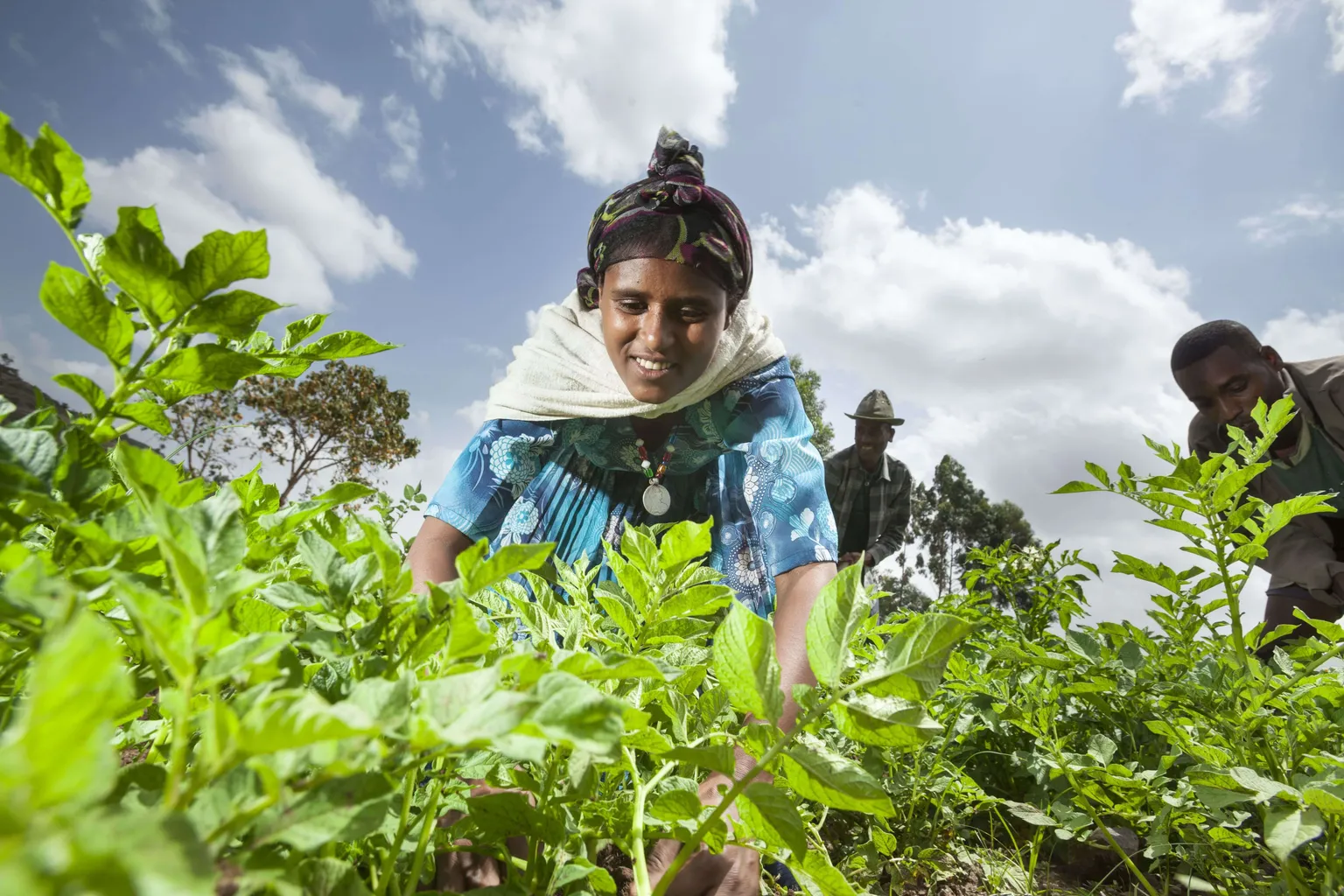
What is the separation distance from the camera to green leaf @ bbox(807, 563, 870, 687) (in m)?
0.46

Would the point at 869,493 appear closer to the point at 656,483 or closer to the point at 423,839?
the point at 656,483

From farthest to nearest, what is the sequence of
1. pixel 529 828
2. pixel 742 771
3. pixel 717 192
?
1. pixel 717 192
2. pixel 742 771
3. pixel 529 828

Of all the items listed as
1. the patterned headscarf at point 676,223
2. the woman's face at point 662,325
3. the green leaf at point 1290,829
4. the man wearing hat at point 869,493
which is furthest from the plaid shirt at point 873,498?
the green leaf at point 1290,829

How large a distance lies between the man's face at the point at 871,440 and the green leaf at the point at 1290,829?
742cm

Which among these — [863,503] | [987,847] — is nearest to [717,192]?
[987,847]

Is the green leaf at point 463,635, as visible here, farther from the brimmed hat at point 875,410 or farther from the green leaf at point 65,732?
the brimmed hat at point 875,410

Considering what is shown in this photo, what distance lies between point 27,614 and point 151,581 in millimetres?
68

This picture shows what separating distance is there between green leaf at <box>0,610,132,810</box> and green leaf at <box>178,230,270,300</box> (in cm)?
28

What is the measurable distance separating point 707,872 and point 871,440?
25.2 feet

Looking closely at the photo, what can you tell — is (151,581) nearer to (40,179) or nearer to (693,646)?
(40,179)

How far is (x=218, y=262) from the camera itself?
409mm

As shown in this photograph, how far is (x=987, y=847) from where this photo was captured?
1660 mm

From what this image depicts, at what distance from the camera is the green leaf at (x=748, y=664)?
0.46m

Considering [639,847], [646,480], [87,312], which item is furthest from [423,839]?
[646,480]
